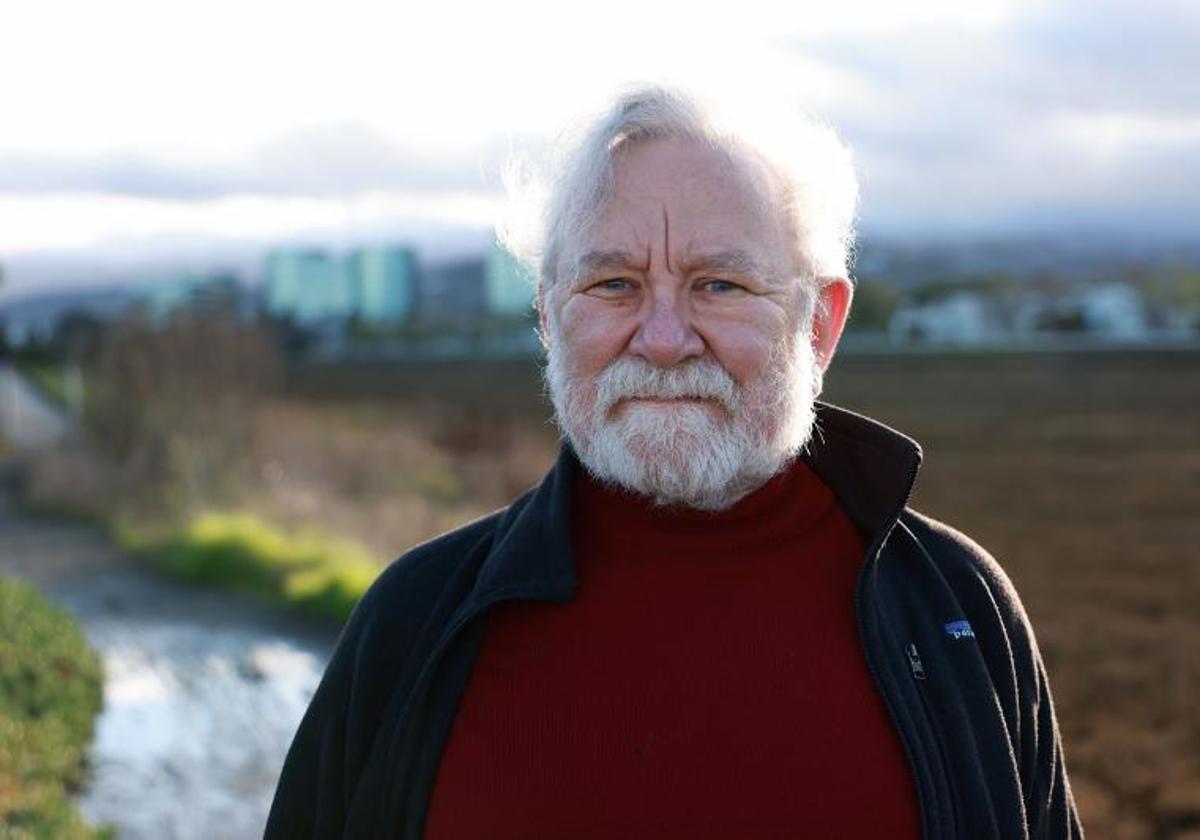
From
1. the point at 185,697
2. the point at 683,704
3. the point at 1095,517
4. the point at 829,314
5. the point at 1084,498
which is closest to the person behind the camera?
the point at 683,704

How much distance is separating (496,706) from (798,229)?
878 millimetres

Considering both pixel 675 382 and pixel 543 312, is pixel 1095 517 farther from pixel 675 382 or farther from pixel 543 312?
pixel 675 382

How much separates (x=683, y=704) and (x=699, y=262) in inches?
26.3

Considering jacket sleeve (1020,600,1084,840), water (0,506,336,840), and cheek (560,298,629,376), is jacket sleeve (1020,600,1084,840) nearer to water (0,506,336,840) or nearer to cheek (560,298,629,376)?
cheek (560,298,629,376)

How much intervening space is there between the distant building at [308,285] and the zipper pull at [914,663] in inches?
1514

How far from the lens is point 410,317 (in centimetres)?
5841

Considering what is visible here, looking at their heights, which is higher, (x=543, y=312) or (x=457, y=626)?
(x=543, y=312)

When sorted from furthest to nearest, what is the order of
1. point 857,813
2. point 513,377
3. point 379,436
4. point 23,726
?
point 513,377, point 379,436, point 23,726, point 857,813

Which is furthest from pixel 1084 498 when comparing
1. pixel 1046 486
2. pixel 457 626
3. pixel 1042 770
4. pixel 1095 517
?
pixel 457 626

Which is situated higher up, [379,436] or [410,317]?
[379,436]

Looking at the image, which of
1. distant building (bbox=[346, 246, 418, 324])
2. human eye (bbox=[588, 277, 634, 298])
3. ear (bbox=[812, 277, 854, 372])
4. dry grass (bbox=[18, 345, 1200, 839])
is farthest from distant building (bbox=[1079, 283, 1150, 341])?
human eye (bbox=[588, 277, 634, 298])

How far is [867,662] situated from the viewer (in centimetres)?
237

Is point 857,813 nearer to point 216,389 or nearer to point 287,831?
point 287,831

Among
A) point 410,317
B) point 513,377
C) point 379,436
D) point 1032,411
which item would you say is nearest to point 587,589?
point 379,436
